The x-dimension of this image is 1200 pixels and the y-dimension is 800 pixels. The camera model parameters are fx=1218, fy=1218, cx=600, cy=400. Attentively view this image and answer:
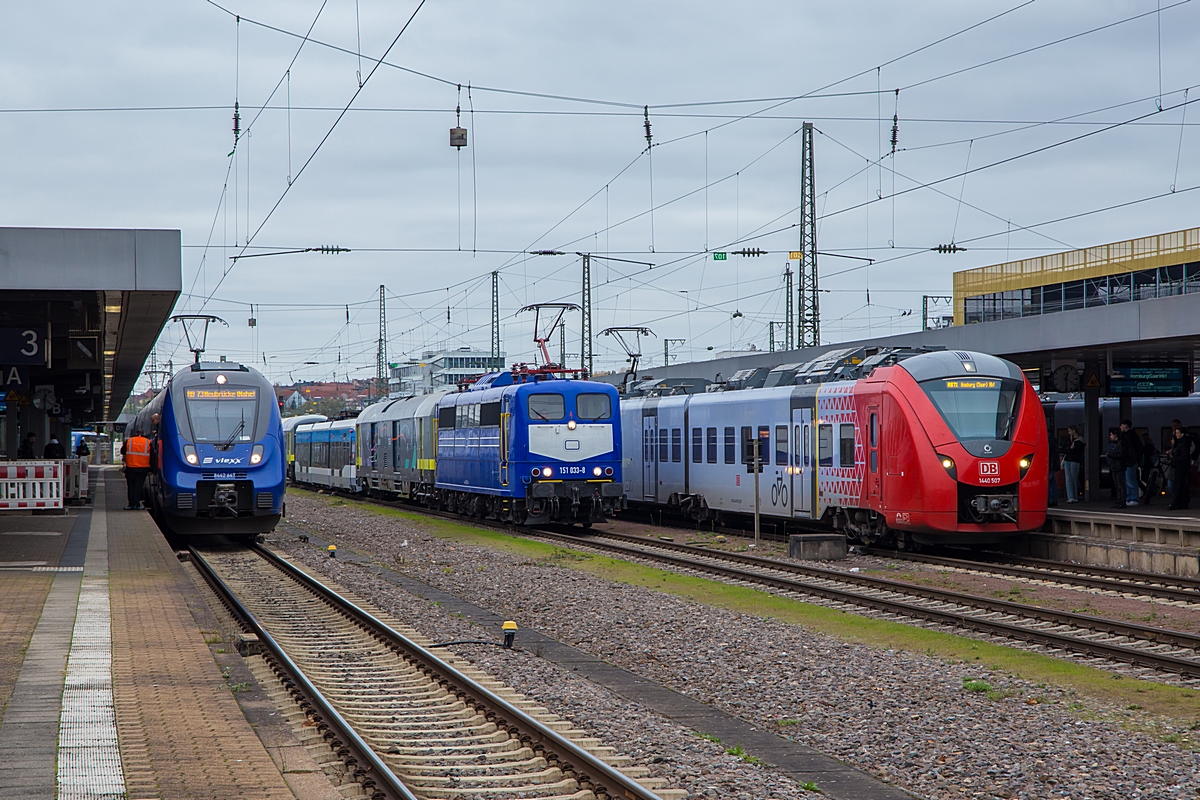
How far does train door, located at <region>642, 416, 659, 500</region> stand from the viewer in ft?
100

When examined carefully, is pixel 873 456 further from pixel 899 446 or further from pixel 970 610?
pixel 970 610

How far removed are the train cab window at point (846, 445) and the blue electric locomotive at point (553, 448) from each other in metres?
6.76

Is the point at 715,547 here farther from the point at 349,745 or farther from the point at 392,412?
the point at 392,412

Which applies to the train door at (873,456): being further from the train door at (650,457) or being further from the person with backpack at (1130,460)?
the train door at (650,457)

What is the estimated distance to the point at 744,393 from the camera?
25297mm

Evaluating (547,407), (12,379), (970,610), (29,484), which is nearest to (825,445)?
(547,407)

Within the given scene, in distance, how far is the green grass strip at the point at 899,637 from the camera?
9.66 m

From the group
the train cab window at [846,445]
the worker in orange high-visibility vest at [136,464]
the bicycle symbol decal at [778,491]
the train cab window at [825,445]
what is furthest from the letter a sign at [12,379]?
the train cab window at [846,445]

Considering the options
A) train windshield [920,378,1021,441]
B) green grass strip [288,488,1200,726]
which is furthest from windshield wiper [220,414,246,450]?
train windshield [920,378,1021,441]

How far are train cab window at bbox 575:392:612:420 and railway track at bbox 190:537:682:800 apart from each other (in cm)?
1299

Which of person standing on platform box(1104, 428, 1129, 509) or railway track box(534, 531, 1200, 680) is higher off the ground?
person standing on platform box(1104, 428, 1129, 509)

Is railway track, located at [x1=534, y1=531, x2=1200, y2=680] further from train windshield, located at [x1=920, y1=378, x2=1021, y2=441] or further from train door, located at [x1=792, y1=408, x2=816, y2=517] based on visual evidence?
train windshield, located at [x1=920, y1=378, x2=1021, y2=441]

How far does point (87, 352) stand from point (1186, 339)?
926 inches

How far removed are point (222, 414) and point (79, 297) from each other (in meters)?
3.60
